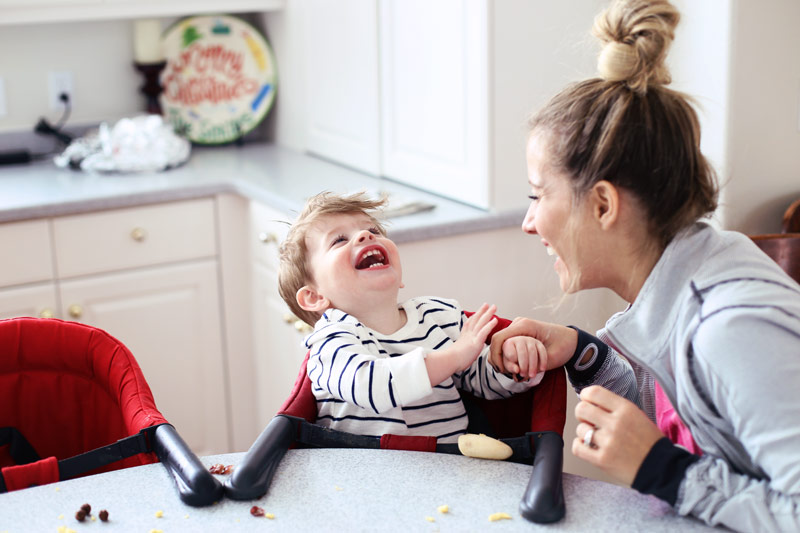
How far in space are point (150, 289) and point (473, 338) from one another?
56.9 inches

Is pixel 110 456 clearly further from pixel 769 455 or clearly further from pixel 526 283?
pixel 526 283

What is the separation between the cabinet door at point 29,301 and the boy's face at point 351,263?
3.82 ft

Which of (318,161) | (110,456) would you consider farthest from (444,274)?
(110,456)

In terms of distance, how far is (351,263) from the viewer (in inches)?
56.1

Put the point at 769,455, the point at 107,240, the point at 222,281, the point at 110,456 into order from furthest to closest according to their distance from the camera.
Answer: the point at 222,281, the point at 107,240, the point at 110,456, the point at 769,455

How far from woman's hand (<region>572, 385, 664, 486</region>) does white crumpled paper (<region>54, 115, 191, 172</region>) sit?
1931mm

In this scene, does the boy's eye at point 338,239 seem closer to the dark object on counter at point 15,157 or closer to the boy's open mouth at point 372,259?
the boy's open mouth at point 372,259

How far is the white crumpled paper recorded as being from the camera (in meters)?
2.66

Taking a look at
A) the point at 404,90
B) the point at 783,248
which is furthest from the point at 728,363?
the point at 404,90

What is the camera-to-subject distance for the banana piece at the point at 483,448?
1154mm

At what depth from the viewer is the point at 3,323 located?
147 centimetres

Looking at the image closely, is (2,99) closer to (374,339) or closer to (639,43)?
(374,339)

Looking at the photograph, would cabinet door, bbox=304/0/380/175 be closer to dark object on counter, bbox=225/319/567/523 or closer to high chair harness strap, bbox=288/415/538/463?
dark object on counter, bbox=225/319/567/523

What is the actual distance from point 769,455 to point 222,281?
1852 millimetres
